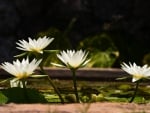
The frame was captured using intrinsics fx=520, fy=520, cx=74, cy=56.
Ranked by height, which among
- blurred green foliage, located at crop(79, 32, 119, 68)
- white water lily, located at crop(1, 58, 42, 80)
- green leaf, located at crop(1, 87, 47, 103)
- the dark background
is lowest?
green leaf, located at crop(1, 87, 47, 103)

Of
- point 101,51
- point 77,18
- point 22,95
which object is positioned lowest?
point 22,95

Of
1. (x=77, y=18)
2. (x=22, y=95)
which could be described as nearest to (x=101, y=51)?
(x=77, y=18)

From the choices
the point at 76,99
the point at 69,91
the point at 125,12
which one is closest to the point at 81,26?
the point at 125,12

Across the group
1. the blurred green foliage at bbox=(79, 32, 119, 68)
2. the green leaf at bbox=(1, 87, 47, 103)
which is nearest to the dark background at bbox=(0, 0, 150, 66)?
the blurred green foliage at bbox=(79, 32, 119, 68)

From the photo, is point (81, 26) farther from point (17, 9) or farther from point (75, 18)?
point (17, 9)

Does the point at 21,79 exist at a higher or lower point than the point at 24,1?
lower

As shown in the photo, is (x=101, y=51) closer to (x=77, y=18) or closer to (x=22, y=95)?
(x=77, y=18)

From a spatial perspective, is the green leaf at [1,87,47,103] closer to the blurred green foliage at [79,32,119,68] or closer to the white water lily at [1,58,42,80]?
the white water lily at [1,58,42,80]

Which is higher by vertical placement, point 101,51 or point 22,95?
point 101,51
